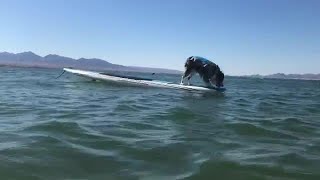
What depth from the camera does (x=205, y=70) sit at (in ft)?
94.9

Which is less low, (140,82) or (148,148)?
(140,82)

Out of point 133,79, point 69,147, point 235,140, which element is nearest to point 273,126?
point 235,140

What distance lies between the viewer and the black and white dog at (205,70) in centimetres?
2859

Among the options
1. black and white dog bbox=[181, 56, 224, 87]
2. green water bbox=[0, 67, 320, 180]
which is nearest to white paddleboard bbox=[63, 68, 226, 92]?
black and white dog bbox=[181, 56, 224, 87]

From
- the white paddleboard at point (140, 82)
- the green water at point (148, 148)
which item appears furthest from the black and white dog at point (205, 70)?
the green water at point (148, 148)

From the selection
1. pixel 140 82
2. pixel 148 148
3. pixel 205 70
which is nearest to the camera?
pixel 148 148

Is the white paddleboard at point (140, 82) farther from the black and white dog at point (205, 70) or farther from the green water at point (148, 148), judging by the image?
the green water at point (148, 148)

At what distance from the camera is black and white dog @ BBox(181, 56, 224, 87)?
1126 inches

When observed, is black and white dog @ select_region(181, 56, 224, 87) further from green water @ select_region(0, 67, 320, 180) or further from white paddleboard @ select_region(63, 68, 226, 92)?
green water @ select_region(0, 67, 320, 180)

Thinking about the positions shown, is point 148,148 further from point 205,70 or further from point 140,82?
point 140,82

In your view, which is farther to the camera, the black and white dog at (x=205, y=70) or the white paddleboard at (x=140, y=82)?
the black and white dog at (x=205, y=70)

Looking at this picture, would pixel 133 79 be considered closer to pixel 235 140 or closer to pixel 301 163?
pixel 235 140

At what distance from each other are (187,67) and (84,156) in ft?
70.9


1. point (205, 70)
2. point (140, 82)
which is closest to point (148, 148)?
point (205, 70)
